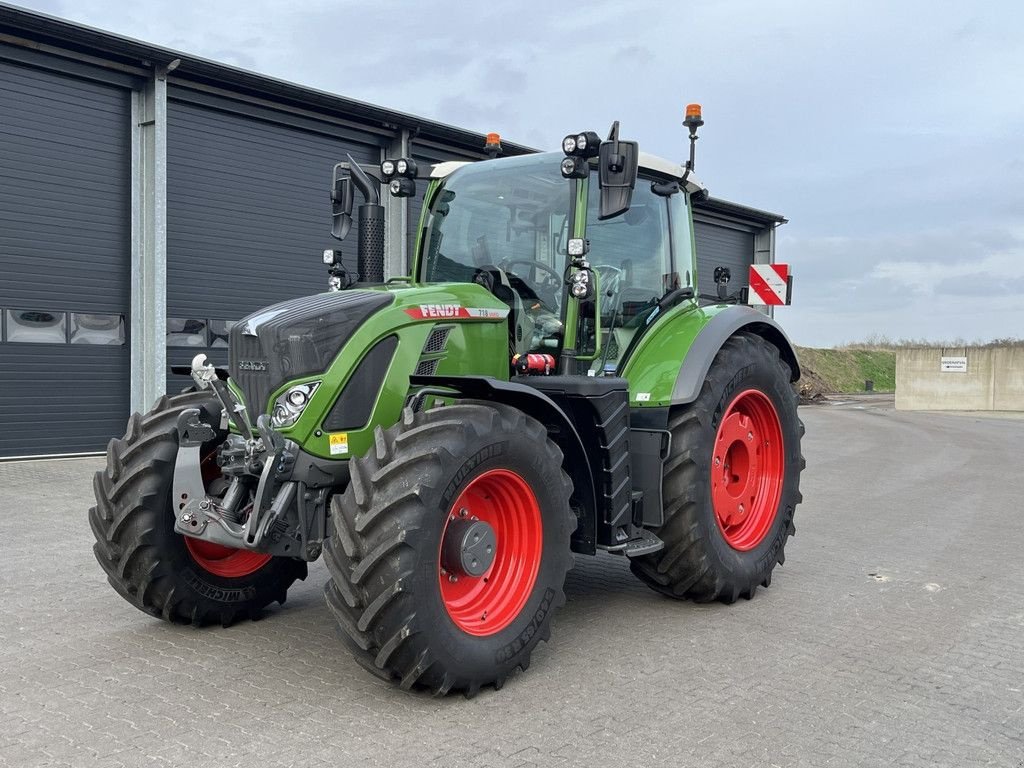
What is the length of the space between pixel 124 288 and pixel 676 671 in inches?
409

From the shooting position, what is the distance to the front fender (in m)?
5.17

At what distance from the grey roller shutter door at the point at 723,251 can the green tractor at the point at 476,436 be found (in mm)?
17009

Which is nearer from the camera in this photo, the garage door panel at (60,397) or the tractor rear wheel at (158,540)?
the tractor rear wheel at (158,540)

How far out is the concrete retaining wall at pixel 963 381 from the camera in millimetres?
25422

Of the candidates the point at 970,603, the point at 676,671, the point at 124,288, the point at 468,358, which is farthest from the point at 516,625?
the point at 124,288

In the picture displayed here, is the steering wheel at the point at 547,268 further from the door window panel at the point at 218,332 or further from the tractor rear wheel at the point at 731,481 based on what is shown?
the door window panel at the point at 218,332

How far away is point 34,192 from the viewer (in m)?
11.7

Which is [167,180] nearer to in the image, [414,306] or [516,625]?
[414,306]

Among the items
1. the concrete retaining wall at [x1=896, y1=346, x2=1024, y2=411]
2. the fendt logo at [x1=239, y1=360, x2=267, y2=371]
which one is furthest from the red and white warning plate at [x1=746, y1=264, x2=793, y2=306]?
the concrete retaining wall at [x1=896, y1=346, x2=1024, y2=411]

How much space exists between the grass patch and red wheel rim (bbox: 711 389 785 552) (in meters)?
34.6

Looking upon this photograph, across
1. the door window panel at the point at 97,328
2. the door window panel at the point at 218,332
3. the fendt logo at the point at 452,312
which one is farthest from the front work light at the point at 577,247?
the door window panel at the point at 218,332

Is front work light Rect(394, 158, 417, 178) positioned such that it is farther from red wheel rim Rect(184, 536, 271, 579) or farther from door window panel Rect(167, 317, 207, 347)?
door window panel Rect(167, 317, 207, 347)

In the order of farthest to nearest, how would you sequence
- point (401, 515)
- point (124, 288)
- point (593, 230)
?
point (124, 288), point (593, 230), point (401, 515)

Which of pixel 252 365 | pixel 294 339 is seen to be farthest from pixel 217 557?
pixel 294 339
